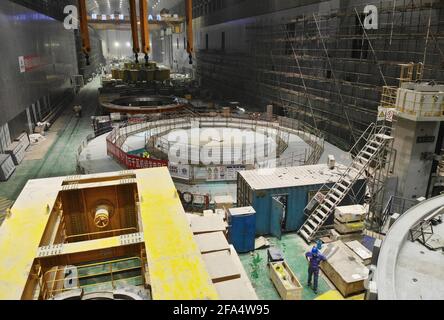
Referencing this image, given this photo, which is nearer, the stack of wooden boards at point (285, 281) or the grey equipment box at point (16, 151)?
the stack of wooden boards at point (285, 281)

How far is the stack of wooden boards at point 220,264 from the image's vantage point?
7.30 m

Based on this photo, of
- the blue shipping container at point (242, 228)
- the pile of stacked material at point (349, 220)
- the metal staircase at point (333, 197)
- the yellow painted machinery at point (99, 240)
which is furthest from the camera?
the metal staircase at point (333, 197)

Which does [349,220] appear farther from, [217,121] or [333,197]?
[217,121]

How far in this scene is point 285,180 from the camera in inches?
645

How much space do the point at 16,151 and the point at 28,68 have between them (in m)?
10.5

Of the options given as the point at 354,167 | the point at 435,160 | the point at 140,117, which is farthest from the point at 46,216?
the point at 140,117

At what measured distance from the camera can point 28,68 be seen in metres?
32.5

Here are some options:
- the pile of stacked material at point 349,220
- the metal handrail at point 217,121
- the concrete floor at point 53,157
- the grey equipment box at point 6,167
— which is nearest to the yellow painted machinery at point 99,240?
the pile of stacked material at point 349,220

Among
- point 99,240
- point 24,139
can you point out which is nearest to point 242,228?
point 99,240

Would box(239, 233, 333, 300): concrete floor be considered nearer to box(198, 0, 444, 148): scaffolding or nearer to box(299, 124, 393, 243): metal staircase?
box(299, 124, 393, 243): metal staircase

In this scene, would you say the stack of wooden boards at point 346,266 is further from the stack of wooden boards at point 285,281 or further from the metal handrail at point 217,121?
the metal handrail at point 217,121

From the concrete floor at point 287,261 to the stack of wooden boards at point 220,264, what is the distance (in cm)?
324

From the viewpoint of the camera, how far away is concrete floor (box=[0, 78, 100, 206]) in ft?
72.9

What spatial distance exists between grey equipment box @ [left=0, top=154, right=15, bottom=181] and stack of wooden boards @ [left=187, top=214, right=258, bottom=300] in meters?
17.3
